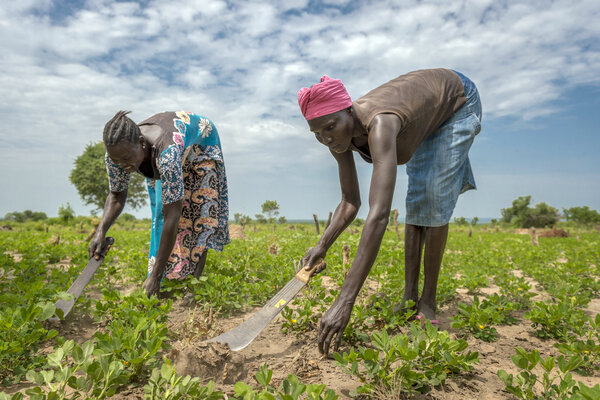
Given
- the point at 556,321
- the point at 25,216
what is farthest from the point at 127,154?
the point at 25,216

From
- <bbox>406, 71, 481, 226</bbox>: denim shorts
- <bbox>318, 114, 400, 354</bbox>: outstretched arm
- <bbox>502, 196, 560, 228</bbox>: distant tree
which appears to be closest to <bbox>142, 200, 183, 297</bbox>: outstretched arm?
<bbox>318, 114, 400, 354</bbox>: outstretched arm

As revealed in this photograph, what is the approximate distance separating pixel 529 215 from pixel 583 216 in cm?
583

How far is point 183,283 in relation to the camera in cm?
339

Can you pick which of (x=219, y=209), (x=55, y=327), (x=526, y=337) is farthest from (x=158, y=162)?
(x=526, y=337)

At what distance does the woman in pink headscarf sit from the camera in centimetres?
198

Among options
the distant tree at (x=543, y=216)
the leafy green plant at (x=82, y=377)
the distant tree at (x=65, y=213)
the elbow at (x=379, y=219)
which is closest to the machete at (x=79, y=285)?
the leafy green plant at (x=82, y=377)

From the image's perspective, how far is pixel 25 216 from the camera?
33031 millimetres

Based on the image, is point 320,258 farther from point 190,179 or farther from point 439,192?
point 190,179

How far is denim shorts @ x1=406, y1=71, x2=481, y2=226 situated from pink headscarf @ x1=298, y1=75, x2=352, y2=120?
814 mm

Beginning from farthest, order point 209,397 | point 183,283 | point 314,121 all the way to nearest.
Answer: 1. point 183,283
2. point 314,121
3. point 209,397

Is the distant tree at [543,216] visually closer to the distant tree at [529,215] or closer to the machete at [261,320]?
the distant tree at [529,215]

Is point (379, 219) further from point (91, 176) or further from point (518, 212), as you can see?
point (518, 212)

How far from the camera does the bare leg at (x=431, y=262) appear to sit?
265 cm

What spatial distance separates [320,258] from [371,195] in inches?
26.8
